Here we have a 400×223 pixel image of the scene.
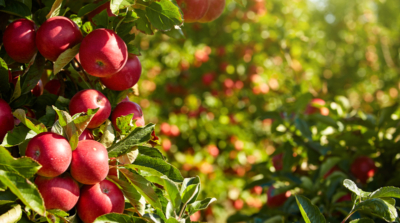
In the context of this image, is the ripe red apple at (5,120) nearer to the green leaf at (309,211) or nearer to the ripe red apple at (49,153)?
the ripe red apple at (49,153)

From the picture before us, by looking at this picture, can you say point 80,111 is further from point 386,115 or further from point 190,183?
point 386,115

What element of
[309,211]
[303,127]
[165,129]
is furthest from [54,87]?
[165,129]

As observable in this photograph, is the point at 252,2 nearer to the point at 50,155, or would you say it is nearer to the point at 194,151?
the point at 194,151

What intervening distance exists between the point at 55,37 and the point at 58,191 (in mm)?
342

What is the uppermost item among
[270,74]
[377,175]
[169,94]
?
[377,175]

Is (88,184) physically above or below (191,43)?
above

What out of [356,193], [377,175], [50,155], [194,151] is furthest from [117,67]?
[194,151]

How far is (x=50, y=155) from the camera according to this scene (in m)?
0.65

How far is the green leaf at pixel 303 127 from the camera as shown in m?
1.58

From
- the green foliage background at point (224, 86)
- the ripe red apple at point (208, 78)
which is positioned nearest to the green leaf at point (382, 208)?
the green foliage background at point (224, 86)

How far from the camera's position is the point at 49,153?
2.12 feet

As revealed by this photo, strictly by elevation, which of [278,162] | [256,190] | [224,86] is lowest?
[256,190]

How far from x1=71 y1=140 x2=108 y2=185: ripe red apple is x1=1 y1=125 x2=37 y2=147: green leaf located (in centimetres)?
10

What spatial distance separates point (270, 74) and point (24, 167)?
10.2 feet
